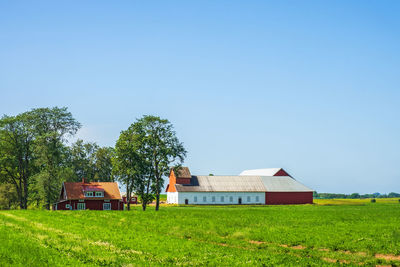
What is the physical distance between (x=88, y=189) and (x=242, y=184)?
4625cm

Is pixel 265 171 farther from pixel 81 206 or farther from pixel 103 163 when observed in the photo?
pixel 81 206

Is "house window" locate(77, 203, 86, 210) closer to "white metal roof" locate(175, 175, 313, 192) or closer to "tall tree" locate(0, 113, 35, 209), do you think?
"tall tree" locate(0, 113, 35, 209)

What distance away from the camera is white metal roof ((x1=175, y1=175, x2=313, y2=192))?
368ft

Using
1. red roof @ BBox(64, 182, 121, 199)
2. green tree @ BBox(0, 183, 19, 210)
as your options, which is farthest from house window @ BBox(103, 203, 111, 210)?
green tree @ BBox(0, 183, 19, 210)

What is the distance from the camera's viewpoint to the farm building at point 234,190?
111m

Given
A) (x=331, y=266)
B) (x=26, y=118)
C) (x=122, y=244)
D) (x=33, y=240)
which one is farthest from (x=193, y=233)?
(x=26, y=118)

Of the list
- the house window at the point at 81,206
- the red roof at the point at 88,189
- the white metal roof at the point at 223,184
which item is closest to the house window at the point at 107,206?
the red roof at the point at 88,189

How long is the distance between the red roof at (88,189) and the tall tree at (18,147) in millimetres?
7923

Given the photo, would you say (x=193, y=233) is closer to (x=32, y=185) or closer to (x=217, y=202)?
(x=32, y=185)

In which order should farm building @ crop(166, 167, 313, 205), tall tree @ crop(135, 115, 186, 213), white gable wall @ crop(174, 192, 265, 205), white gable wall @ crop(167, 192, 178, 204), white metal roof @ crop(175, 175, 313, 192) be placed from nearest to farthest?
tall tree @ crop(135, 115, 186, 213), white gable wall @ crop(174, 192, 265, 205), farm building @ crop(166, 167, 313, 205), white gable wall @ crop(167, 192, 178, 204), white metal roof @ crop(175, 175, 313, 192)

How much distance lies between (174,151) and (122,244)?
53005 millimetres

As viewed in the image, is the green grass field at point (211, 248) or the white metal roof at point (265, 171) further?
the white metal roof at point (265, 171)

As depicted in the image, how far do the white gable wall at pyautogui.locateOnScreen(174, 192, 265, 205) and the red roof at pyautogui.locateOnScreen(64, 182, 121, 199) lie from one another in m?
25.7

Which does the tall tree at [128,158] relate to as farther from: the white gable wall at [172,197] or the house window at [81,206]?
the white gable wall at [172,197]
